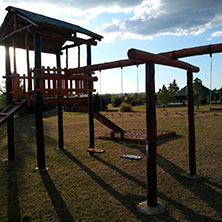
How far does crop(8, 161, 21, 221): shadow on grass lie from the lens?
407 cm

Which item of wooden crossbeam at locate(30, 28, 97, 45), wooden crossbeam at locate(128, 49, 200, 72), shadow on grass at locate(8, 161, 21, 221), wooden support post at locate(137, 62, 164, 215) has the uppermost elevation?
wooden crossbeam at locate(30, 28, 97, 45)

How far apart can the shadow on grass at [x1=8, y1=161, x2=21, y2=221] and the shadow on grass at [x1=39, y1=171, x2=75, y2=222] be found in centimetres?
66

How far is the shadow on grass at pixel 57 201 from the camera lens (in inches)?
157

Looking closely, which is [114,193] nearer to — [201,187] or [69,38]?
[201,187]

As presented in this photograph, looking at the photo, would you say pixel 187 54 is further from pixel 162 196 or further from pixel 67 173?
pixel 67 173

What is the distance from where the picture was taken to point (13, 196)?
4.91 meters

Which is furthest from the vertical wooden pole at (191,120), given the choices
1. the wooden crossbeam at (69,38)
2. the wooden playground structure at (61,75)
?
the wooden crossbeam at (69,38)

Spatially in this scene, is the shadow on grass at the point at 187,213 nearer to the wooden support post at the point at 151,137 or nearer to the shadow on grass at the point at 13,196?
the wooden support post at the point at 151,137

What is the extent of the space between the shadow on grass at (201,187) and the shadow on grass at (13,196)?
3483mm

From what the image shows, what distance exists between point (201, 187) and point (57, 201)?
122 inches

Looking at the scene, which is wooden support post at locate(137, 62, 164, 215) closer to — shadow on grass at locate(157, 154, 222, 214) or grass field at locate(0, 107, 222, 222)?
grass field at locate(0, 107, 222, 222)

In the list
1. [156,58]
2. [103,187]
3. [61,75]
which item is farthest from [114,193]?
[61,75]

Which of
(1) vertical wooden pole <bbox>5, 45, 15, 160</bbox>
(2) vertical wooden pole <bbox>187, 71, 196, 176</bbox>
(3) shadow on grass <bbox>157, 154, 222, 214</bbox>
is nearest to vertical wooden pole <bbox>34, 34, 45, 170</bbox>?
(1) vertical wooden pole <bbox>5, 45, 15, 160</bbox>

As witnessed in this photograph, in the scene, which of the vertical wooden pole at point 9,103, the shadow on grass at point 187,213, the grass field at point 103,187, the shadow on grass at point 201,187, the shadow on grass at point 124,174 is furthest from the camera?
the vertical wooden pole at point 9,103
